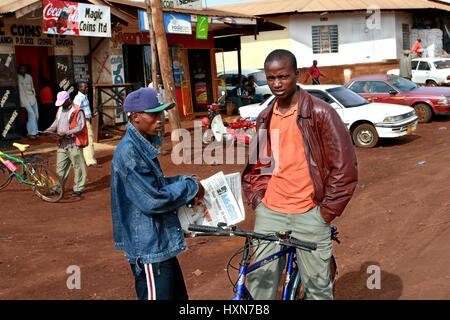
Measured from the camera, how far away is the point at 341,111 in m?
12.6

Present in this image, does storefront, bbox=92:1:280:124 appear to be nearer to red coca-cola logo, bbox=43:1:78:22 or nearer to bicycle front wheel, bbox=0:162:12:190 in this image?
red coca-cola logo, bbox=43:1:78:22

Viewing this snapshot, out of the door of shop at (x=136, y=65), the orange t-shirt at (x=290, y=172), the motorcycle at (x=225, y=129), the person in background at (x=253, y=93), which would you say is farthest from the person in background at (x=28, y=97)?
the orange t-shirt at (x=290, y=172)

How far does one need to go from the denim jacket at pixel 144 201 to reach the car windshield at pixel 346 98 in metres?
10.3

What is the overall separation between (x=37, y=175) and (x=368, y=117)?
7.74 metres

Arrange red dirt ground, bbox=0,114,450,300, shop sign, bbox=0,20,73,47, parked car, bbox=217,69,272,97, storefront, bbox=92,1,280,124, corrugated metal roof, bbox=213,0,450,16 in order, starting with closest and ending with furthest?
red dirt ground, bbox=0,114,450,300, shop sign, bbox=0,20,73,47, storefront, bbox=92,1,280,124, parked car, bbox=217,69,272,97, corrugated metal roof, bbox=213,0,450,16

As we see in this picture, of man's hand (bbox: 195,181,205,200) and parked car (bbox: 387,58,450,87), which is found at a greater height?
parked car (bbox: 387,58,450,87)

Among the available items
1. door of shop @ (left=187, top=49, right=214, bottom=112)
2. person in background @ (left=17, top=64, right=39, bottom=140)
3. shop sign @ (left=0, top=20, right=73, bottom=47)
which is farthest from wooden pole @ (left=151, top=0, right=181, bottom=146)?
door of shop @ (left=187, top=49, right=214, bottom=112)

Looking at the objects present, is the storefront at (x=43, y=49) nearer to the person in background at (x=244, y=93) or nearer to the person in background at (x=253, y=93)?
the person in background at (x=244, y=93)

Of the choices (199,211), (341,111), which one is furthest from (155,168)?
(341,111)

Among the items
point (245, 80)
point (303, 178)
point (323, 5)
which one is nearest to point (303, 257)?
point (303, 178)

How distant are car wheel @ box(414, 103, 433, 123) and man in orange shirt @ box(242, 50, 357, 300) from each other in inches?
530

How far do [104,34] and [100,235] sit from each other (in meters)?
7.64

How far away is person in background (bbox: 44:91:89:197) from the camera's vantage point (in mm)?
8828

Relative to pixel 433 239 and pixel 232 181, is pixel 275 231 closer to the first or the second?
pixel 232 181
